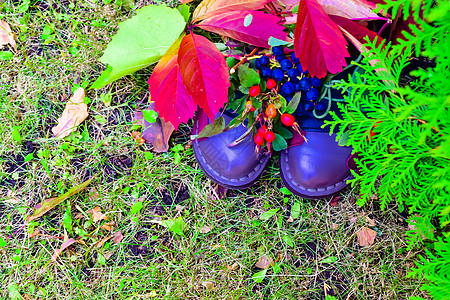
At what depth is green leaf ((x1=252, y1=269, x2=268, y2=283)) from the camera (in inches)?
62.1

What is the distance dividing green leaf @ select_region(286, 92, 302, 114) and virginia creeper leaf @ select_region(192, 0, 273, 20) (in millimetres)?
348

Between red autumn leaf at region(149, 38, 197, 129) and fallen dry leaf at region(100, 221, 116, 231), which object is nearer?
red autumn leaf at region(149, 38, 197, 129)

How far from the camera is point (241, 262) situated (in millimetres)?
1598

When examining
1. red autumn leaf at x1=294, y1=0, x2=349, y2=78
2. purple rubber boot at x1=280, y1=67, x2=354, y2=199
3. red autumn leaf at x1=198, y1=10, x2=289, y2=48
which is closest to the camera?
red autumn leaf at x1=294, y1=0, x2=349, y2=78

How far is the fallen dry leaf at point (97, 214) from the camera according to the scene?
1.66 meters

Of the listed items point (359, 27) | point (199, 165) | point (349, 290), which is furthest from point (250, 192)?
point (359, 27)

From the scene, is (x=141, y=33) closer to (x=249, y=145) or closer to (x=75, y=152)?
(x=249, y=145)

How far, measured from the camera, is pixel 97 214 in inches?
65.4

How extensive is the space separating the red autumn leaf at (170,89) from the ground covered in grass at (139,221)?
0.38 meters

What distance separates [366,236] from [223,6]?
1144 mm

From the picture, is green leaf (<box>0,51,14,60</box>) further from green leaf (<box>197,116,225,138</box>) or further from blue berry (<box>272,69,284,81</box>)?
blue berry (<box>272,69,284,81</box>)

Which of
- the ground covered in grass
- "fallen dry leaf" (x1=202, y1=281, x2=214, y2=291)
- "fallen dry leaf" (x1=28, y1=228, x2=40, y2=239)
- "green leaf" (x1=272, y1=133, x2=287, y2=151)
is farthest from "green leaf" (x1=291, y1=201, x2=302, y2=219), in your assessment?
"fallen dry leaf" (x1=28, y1=228, x2=40, y2=239)

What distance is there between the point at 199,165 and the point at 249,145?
26 centimetres

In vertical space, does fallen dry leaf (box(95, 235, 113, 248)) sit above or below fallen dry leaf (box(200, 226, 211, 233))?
below
